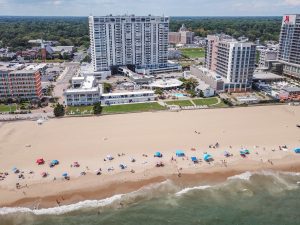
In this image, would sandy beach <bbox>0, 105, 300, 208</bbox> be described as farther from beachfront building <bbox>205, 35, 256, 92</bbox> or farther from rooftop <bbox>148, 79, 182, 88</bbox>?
rooftop <bbox>148, 79, 182, 88</bbox>

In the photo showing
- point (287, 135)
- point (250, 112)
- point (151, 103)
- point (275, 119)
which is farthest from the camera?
point (151, 103)

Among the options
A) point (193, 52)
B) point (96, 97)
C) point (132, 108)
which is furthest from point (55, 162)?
point (193, 52)

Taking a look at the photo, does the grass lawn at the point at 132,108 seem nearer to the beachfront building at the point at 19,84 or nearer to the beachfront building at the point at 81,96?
the beachfront building at the point at 81,96

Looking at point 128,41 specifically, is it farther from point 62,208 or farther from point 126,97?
point 62,208

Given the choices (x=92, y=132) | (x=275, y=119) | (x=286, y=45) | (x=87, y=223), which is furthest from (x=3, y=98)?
(x=286, y=45)

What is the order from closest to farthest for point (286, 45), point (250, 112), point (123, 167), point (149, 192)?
point (149, 192)
point (123, 167)
point (250, 112)
point (286, 45)

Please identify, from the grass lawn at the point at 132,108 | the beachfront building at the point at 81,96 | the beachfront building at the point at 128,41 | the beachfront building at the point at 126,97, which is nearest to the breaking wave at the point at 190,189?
the grass lawn at the point at 132,108

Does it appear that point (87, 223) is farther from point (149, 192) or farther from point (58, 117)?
point (58, 117)
